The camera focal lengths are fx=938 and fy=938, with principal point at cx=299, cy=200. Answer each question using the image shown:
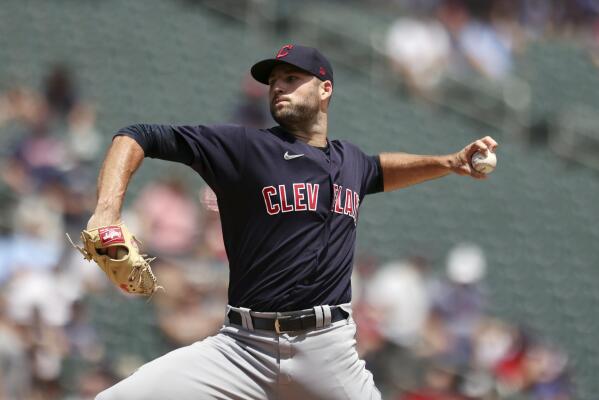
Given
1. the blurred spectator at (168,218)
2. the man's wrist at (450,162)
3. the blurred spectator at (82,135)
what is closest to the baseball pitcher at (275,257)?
the man's wrist at (450,162)

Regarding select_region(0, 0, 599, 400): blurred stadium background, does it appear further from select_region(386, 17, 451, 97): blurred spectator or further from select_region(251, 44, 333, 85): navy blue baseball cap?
select_region(251, 44, 333, 85): navy blue baseball cap

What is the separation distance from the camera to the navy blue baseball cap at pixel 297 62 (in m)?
3.48

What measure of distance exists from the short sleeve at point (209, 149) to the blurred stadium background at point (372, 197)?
3180 millimetres

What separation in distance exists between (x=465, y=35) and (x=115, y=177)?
8099mm

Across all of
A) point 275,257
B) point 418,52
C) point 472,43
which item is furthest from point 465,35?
point 275,257

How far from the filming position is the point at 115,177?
9.67 feet

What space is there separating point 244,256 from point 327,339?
0.41 meters

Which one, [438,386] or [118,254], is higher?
[118,254]

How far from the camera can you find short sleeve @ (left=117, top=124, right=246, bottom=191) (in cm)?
322

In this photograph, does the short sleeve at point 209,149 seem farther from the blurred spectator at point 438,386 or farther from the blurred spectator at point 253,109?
the blurred spectator at point 253,109

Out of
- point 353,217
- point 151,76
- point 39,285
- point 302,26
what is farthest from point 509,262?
point 353,217

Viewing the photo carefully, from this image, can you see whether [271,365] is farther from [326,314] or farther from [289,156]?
[289,156]

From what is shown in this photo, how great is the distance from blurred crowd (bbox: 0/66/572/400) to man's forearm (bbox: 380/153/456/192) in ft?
10.2

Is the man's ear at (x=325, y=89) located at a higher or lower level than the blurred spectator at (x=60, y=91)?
higher
